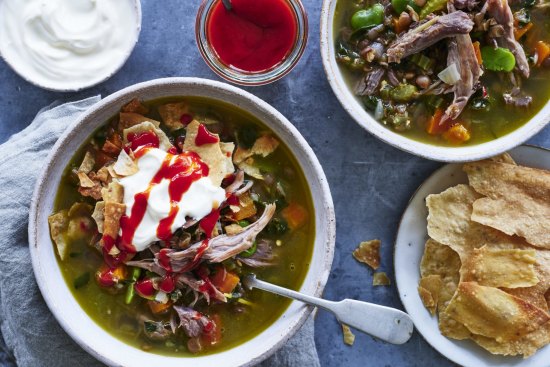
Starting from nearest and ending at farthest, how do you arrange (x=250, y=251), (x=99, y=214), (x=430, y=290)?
(x=99, y=214), (x=250, y=251), (x=430, y=290)

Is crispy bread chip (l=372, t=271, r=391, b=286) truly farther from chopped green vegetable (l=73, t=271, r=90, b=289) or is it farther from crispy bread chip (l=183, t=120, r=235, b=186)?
chopped green vegetable (l=73, t=271, r=90, b=289)

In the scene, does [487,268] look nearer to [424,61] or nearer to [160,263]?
[424,61]

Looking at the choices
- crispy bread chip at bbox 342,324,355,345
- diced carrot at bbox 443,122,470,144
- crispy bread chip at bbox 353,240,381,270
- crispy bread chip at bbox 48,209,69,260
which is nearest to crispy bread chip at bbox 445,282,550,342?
crispy bread chip at bbox 353,240,381,270

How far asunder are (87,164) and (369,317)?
1386 millimetres

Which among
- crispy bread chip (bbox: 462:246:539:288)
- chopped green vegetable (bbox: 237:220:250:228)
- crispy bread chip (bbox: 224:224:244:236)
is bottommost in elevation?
crispy bread chip (bbox: 462:246:539:288)

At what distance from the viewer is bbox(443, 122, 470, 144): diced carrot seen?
338 centimetres

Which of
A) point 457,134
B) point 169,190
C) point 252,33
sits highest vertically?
point 252,33

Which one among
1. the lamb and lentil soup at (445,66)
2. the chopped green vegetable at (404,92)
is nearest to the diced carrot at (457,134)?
the lamb and lentil soup at (445,66)

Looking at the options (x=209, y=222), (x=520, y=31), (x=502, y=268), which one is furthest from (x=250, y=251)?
(x=520, y=31)

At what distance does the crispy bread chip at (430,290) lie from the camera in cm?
348

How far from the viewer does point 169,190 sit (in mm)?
2975

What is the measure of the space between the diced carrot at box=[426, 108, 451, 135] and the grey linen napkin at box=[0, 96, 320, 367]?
3.96 ft

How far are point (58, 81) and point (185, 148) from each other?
77 cm

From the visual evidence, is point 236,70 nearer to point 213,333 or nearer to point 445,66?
point 445,66
